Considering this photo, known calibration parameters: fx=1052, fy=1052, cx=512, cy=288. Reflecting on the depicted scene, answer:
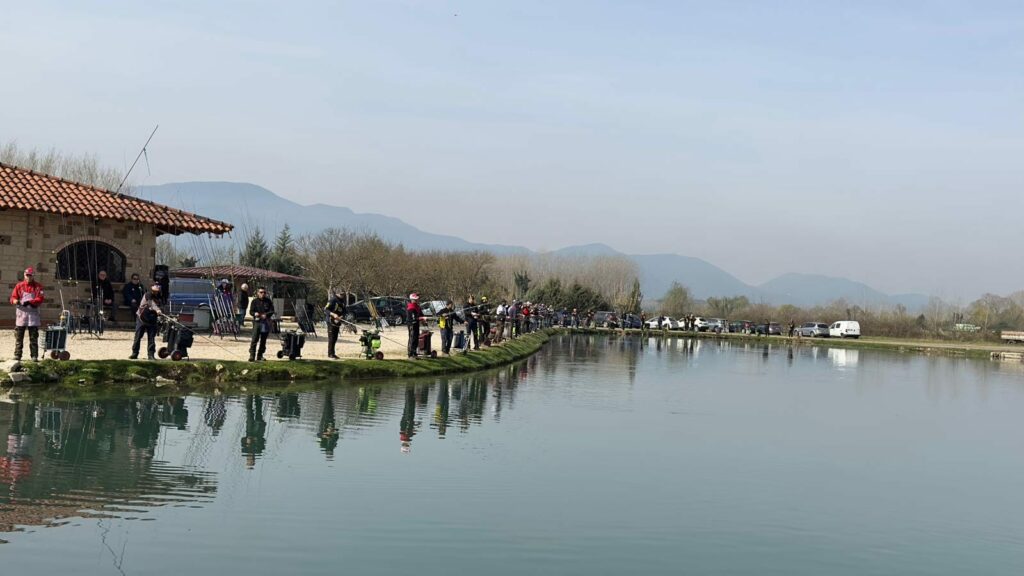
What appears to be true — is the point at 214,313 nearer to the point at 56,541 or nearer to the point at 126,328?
the point at 126,328

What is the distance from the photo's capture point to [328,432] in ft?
53.0

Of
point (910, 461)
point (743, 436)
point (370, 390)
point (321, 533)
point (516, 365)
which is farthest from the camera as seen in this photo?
point (516, 365)

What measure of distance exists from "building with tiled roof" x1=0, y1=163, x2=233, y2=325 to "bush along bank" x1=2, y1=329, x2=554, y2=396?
856cm

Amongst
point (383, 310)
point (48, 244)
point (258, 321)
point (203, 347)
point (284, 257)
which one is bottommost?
point (203, 347)

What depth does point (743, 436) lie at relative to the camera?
18.9 m

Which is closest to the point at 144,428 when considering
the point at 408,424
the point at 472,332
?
the point at 408,424

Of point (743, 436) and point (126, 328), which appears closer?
point (743, 436)

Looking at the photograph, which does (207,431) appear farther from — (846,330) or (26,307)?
(846,330)

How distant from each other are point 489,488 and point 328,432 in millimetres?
4327

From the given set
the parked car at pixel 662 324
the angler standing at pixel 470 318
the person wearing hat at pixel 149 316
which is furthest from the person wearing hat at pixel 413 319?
the parked car at pixel 662 324

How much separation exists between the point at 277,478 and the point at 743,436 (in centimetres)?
944

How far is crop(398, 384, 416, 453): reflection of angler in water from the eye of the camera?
1563cm

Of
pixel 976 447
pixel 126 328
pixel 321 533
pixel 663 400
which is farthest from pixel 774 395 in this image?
Result: pixel 321 533

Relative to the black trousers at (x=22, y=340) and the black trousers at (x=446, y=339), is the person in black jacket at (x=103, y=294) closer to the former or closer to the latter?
the black trousers at (x=22, y=340)
